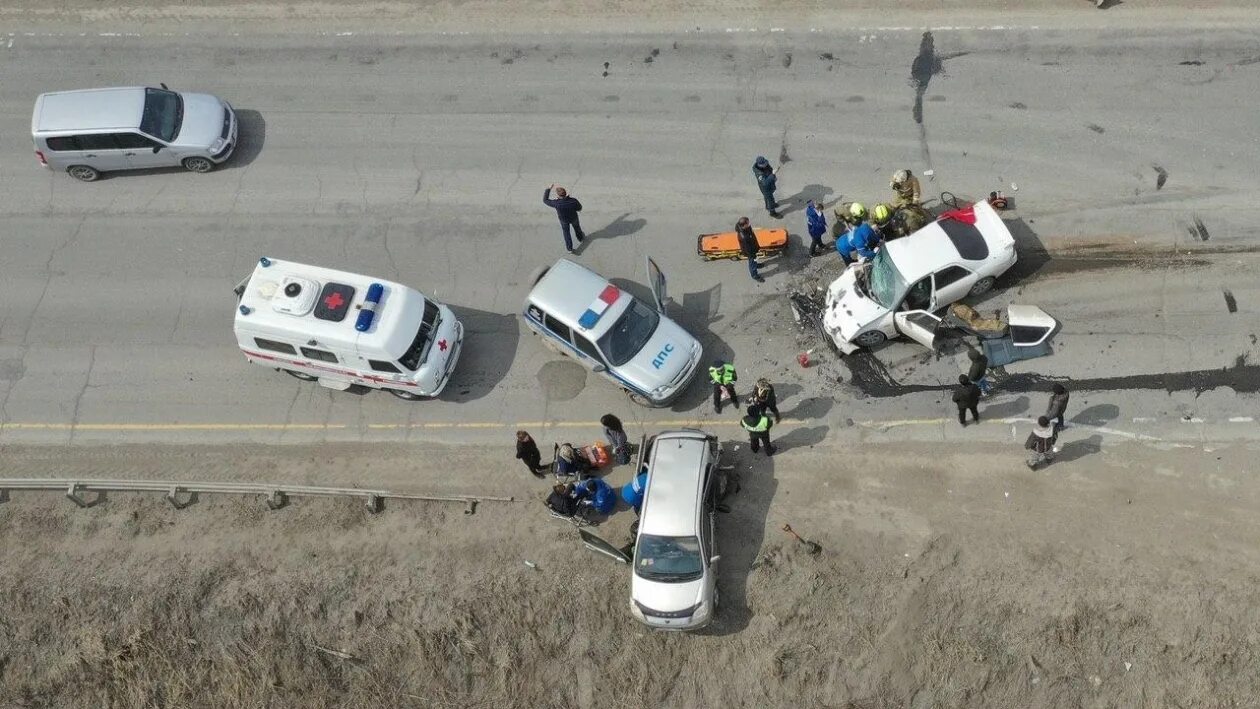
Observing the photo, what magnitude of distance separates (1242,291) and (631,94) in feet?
45.4

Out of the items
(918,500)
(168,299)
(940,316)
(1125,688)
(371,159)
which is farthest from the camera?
(371,159)

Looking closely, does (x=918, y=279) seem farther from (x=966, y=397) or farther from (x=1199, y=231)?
(x=1199, y=231)

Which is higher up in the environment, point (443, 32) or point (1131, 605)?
point (443, 32)

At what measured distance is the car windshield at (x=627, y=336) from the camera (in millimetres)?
17109

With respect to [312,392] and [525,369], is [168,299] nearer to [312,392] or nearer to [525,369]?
[312,392]

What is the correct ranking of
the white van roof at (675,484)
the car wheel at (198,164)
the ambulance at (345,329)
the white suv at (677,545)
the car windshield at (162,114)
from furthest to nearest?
the car wheel at (198,164), the car windshield at (162,114), the ambulance at (345,329), the white van roof at (675,484), the white suv at (677,545)

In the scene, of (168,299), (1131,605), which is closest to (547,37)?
(168,299)

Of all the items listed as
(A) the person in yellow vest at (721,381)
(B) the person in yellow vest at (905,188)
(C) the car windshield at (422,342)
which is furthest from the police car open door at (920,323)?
(C) the car windshield at (422,342)

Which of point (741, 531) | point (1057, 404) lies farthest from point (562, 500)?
point (1057, 404)

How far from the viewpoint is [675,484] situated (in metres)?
15.5

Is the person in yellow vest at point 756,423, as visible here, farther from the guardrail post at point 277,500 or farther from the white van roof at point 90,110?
the white van roof at point 90,110

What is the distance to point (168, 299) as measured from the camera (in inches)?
781

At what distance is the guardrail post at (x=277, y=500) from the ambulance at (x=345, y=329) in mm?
2340

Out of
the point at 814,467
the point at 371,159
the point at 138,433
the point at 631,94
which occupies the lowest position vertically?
the point at 138,433
